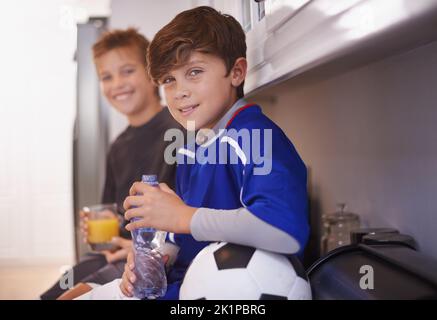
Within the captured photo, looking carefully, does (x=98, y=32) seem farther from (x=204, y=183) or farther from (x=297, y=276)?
(x=297, y=276)

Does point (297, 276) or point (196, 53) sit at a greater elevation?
point (196, 53)

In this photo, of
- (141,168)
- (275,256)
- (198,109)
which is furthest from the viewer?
(141,168)

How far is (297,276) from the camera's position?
777 millimetres

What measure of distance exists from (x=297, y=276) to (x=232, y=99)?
297mm

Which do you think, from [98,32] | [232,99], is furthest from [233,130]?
[98,32]

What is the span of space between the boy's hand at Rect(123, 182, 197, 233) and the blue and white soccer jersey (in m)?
0.03

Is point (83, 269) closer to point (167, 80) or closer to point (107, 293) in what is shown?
point (107, 293)

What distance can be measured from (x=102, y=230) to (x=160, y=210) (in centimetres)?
34

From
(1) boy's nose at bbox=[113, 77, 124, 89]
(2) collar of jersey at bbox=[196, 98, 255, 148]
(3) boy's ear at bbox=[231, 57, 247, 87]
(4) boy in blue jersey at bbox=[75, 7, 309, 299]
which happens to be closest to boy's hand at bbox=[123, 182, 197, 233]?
(4) boy in blue jersey at bbox=[75, 7, 309, 299]

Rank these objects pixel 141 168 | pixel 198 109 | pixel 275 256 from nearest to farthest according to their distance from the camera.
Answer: pixel 275 256
pixel 198 109
pixel 141 168

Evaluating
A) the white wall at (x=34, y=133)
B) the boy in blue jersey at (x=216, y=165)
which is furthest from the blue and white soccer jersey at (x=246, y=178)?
the white wall at (x=34, y=133)

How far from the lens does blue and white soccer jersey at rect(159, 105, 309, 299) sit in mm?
750
